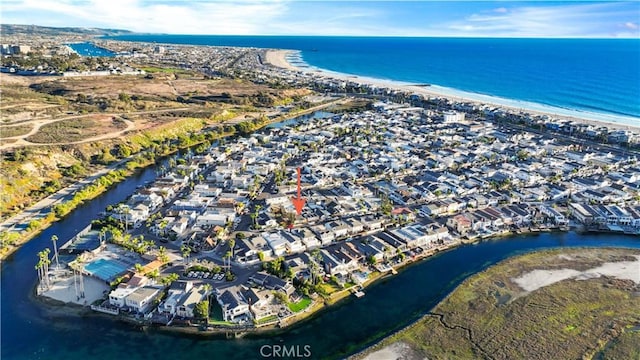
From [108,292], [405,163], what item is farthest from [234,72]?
[108,292]

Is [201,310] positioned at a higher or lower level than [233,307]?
lower

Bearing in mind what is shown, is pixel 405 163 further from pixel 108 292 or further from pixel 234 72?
pixel 234 72

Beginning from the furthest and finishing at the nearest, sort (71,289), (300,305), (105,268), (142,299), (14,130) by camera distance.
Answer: (14,130), (105,268), (71,289), (300,305), (142,299)

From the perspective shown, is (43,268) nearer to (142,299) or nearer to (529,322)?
(142,299)

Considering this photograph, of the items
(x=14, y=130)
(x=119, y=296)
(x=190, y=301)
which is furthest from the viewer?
(x=14, y=130)

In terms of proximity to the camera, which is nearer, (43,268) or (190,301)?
(190,301)

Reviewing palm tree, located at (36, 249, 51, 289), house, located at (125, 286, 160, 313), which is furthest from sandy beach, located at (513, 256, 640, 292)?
palm tree, located at (36, 249, 51, 289)

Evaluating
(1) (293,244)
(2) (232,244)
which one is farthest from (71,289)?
(1) (293,244)
